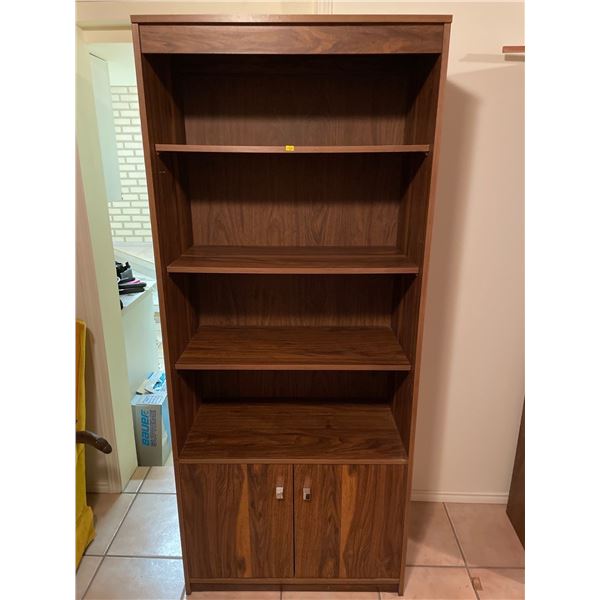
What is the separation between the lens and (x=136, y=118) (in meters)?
3.39

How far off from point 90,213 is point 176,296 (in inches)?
24.3

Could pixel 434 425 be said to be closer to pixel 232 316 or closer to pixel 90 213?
pixel 232 316

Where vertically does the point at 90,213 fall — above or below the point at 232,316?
above

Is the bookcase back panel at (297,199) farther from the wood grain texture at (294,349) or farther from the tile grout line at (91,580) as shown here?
the tile grout line at (91,580)

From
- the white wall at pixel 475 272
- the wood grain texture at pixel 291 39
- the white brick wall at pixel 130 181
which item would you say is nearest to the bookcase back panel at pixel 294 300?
the white wall at pixel 475 272

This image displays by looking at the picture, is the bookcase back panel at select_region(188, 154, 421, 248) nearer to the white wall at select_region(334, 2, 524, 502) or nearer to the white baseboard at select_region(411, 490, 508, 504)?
the white wall at select_region(334, 2, 524, 502)

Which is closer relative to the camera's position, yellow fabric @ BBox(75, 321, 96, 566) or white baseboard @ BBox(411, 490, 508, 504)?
yellow fabric @ BBox(75, 321, 96, 566)

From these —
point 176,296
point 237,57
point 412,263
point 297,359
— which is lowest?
point 297,359

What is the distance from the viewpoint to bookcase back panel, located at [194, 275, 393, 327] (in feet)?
5.51

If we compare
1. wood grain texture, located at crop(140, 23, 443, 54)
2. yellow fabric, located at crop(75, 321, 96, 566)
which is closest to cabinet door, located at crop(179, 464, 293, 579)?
yellow fabric, located at crop(75, 321, 96, 566)

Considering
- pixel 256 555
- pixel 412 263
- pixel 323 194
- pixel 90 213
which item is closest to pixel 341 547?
pixel 256 555

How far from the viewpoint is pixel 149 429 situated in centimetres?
237

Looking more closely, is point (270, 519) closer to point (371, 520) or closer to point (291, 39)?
point (371, 520)

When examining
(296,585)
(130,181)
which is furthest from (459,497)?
(130,181)
